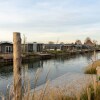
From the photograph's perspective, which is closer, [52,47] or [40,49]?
[40,49]

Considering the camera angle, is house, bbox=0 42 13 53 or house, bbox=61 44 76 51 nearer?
house, bbox=0 42 13 53

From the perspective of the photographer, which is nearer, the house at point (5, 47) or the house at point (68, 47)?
the house at point (5, 47)

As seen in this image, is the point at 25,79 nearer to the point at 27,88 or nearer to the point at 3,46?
the point at 27,88

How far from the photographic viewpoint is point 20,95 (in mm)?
2824

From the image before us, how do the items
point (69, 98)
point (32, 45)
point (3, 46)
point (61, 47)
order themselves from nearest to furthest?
point (69, 98) < point (3, 46) < point (32, 45) < point (61, 47)

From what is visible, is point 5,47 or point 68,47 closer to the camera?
point 5,47

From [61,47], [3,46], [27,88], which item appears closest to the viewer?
[27,88]

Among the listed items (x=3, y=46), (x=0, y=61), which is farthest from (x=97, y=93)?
(x=3, y=46)

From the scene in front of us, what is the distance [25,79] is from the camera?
8.30 feet

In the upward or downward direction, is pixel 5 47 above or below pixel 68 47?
above

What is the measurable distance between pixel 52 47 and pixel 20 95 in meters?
54.9

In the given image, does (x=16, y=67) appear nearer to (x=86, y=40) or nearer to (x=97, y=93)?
(x=97, y=93)

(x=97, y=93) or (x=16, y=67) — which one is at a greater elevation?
(x=16, y=67)

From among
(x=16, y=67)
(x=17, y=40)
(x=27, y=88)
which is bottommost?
(x=27, y=88)
